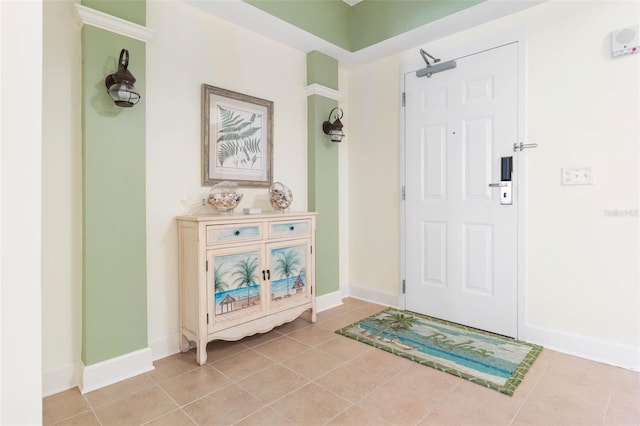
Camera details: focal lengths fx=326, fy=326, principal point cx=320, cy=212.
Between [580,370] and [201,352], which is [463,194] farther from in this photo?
[201,352]

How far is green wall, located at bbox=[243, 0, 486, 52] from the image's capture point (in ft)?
8.46

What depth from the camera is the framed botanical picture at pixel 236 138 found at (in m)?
2.49

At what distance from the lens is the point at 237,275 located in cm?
229

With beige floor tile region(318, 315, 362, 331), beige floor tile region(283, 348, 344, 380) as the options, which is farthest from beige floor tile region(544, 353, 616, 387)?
beige floor tile region(318, 315, 362, 331)

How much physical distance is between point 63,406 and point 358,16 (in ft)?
12.1

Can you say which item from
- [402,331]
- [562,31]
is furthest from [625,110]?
[402,331]

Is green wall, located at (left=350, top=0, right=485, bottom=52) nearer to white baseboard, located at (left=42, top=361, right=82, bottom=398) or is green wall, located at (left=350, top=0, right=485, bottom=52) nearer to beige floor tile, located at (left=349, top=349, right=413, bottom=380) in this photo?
beige floor tile, located at (left=349, top=349, right=413, bottom=380)

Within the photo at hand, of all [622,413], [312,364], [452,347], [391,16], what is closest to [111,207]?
[312,364]

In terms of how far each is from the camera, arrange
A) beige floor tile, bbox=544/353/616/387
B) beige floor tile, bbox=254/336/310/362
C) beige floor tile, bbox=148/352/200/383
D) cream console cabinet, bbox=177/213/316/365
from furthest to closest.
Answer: beige floor tile, bbox=254/336/310/362 → cream console cabinet, bbox=177/213/316/365 → beige floor tile, bbox=148/352/200/383 → beige floor tile, bbox=544/353/616/387

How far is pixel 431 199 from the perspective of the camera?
296cm

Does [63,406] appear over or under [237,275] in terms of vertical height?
under

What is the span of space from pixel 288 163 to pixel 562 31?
90.2 inches

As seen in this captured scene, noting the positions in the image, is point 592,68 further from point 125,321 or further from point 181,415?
point 125,321

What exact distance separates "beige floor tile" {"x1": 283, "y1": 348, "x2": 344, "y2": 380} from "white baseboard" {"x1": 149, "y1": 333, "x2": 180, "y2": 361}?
0.80 meters
